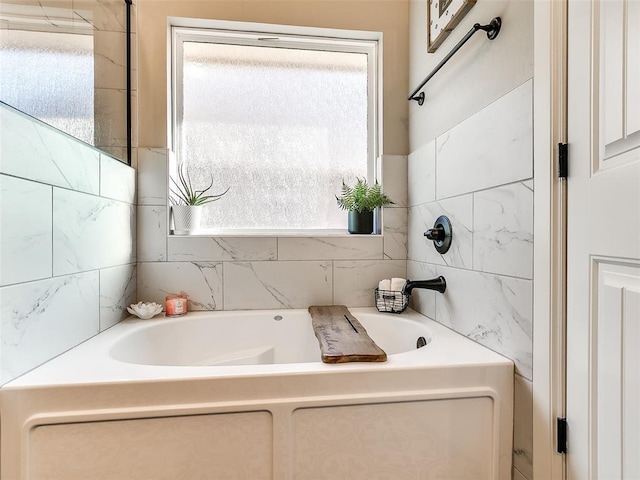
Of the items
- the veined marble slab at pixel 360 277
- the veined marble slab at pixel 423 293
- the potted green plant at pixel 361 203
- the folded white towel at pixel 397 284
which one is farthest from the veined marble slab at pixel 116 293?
the veined marble slab at pixel 423 293

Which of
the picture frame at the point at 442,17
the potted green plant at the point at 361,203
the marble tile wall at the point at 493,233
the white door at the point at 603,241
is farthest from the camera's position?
the potted green plant at the point at 361,203

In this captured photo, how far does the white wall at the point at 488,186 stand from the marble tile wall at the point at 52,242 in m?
1.33

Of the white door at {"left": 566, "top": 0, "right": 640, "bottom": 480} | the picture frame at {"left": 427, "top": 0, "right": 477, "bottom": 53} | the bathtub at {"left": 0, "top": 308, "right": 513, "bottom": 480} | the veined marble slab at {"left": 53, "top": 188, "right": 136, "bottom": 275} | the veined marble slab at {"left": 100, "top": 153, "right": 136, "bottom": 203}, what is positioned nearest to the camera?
the white door at {"left": 566, "top": 0, "right": 640, "bottom": 480}

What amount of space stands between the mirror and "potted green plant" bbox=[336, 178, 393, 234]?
1077 millimetres

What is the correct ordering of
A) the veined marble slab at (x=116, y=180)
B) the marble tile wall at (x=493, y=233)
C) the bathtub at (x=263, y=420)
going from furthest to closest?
1. the veined marble slab at (x=116, y=180)
2. the marble tile wall at (x=493, y=233)
3. the bathtub at (x=263, y=420)

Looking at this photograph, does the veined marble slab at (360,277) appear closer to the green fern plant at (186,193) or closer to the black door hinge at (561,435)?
the green fern plant at (186,193)

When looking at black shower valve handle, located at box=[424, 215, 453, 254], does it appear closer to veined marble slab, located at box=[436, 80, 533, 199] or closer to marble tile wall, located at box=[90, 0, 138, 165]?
veined marble slab, located at box=[436, 80, 533, 199]

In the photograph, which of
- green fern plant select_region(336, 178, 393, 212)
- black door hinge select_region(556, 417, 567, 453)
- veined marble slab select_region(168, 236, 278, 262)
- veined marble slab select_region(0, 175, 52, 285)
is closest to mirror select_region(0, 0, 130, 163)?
veined marble slab select_region(0, 175, 52, 285)

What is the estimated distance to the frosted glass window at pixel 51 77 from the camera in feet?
2.87

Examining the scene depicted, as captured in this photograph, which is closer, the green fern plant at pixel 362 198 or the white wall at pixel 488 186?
the white wall at pixel 488 186

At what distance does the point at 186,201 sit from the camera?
170cm

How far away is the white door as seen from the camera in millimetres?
669

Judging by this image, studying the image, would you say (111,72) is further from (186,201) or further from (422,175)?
(422,175)

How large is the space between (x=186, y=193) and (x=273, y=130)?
0.57 metres
